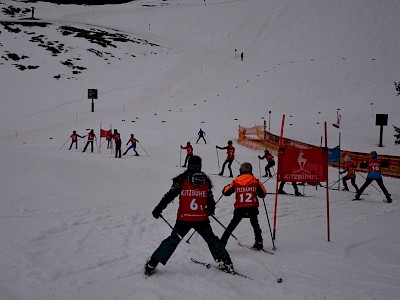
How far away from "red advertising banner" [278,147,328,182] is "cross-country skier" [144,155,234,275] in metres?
2.67

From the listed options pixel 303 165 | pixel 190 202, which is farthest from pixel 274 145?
pixel 190 202

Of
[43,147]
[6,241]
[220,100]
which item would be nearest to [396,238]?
[6,241]

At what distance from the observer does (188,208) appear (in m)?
4.82

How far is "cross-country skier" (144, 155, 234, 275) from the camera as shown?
15.6ft

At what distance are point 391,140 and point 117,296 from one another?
26.3m

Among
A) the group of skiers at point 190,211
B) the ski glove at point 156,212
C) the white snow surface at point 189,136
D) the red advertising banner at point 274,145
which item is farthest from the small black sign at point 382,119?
the ski glove at point 156,212

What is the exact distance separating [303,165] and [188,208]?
337 cm

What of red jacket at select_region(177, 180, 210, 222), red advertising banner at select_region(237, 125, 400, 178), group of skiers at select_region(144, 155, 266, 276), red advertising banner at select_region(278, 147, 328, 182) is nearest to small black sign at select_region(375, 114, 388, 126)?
red advertising banner at select_region(237, 125, 400, 178)

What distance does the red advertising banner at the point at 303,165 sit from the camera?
23.1 ft

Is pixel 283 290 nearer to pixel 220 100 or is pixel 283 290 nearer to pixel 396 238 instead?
pixel 396 238

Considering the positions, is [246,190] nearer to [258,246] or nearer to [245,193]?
[245,193]

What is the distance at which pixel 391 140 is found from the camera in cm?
2523

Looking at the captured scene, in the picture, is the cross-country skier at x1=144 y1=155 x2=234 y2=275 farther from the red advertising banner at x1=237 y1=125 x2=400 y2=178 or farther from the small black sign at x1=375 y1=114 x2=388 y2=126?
the small black sign at x1=375 y1=114 x2=388 y2=126

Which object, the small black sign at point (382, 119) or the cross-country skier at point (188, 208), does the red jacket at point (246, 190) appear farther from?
the small black sign at point (382, 119)
